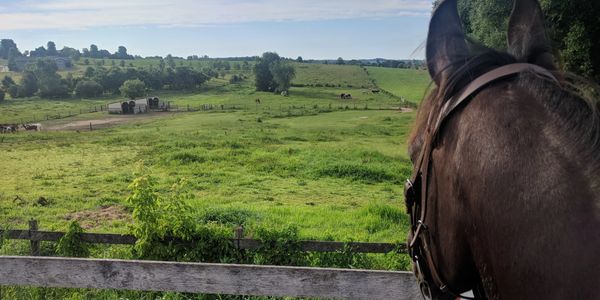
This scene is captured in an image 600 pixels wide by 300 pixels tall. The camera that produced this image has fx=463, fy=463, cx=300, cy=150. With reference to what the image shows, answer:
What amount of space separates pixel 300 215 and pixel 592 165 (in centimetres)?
1425

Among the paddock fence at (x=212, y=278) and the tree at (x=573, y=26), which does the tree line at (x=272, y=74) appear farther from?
the paddock fence at (x=212, y=278)

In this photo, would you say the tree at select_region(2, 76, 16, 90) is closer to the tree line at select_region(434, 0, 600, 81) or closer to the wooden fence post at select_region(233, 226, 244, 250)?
the wooden fence post at select_region(233, 226, 244, 250)

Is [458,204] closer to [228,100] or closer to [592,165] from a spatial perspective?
[592,165]

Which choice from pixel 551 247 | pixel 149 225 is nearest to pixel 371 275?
pixel 551 247

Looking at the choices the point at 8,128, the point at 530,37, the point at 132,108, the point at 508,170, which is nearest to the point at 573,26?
the point at 530,37

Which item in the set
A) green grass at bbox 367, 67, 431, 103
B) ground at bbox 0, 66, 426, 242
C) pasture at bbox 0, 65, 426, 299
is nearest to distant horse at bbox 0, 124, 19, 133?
ground at bbox 0, 66, 426, 242

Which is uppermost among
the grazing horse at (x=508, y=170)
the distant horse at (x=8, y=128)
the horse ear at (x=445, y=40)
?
the horse ear at (x=445, y=40)

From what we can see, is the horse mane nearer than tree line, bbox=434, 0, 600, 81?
Yes

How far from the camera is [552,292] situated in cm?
108

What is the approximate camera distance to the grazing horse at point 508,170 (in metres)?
1.08

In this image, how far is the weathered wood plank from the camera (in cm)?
350

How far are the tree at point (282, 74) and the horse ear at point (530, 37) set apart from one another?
313 feet

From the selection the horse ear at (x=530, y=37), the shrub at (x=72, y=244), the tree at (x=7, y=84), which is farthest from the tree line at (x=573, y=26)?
the tree at (x=7, y=84)

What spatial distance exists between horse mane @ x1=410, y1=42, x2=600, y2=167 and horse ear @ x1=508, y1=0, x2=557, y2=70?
72 mm
